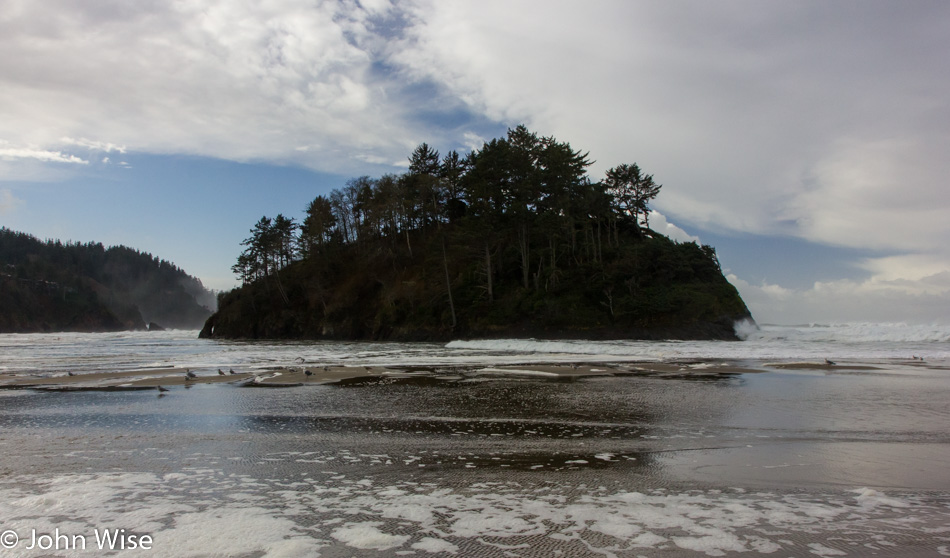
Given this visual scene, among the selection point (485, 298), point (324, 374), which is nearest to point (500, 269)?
point (485, 298)

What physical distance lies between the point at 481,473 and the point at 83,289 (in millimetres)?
177134

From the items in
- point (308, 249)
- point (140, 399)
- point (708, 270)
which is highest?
point (308, 249)

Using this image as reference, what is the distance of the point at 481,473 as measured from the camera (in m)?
5.50

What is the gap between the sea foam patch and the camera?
3.60 metres

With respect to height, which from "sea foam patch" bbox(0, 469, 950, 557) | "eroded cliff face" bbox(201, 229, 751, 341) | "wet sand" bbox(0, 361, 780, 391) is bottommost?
"wet sand" bbox(0, 361, 780, 391)

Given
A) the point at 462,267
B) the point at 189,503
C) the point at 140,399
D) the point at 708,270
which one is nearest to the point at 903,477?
the point at 189,503

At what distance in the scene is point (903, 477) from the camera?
5.28 m

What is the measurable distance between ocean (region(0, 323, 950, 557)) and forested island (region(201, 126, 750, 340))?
29769mm

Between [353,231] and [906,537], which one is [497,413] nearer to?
[906,537]

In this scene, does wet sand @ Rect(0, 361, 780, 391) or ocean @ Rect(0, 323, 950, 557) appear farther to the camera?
wet sand @ Rect(0, 361, 780, 391)

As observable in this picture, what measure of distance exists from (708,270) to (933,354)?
22.6 metres

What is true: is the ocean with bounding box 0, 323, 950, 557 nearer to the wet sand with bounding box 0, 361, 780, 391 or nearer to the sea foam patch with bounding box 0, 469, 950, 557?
the sea foam patch with bounding box 0, 469, 950, 557

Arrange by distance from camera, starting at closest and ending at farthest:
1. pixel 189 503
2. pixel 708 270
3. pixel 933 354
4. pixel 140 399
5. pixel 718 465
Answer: pixel 189 503 → pixel 718 465 → pixel 140 399 → pixel 933 354 → pixel 708 270

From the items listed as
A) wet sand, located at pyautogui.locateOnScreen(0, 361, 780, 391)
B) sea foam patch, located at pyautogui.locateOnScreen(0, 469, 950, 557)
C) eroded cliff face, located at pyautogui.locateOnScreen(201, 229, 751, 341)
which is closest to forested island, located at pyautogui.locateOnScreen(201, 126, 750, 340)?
eroded cliff face, located at pyautogui.locateOnScreen(201, 229, 751, 341)
